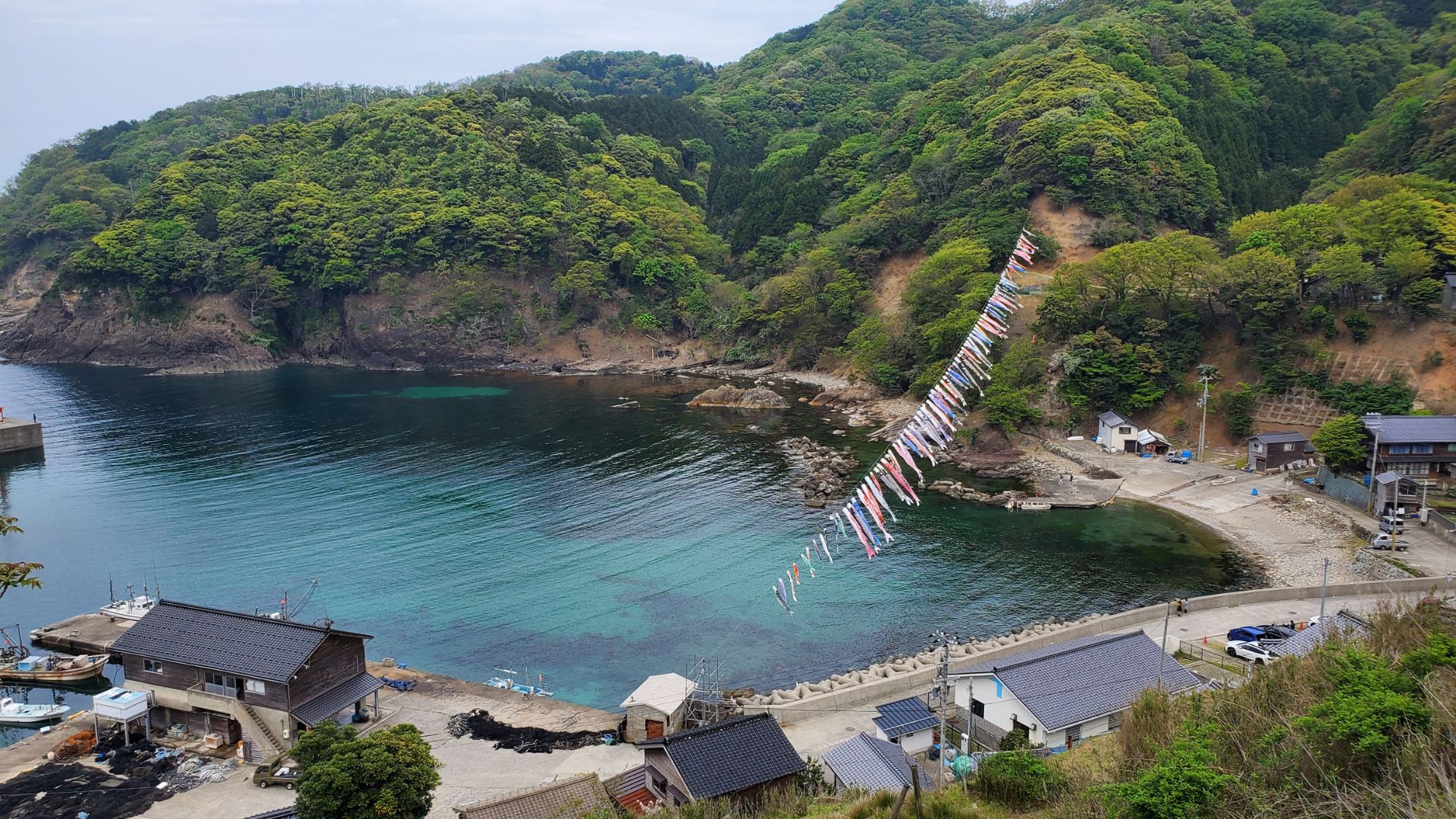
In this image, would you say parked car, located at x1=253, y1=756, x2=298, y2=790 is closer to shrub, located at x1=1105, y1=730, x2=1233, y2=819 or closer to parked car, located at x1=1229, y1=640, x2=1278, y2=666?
shrub, located at x1=1105, y1=730, x2=1233, y2=819

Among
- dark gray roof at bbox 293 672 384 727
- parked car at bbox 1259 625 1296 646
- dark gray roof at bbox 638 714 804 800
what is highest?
dark gray roof at bbox 638 714 804 800

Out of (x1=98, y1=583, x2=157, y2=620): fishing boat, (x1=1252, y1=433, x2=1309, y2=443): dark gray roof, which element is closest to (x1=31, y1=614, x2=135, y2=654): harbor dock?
(x1=98, y1=583, x2=157, y2=620): fishing boat

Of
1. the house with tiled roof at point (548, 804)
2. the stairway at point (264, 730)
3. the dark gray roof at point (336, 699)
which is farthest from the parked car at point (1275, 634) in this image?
the stairway at point (264, 730)

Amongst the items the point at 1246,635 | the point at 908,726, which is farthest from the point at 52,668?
the point at 1246,635

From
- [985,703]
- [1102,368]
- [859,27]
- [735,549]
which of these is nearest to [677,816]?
[985,703]

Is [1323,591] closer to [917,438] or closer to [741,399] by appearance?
[917,438]
